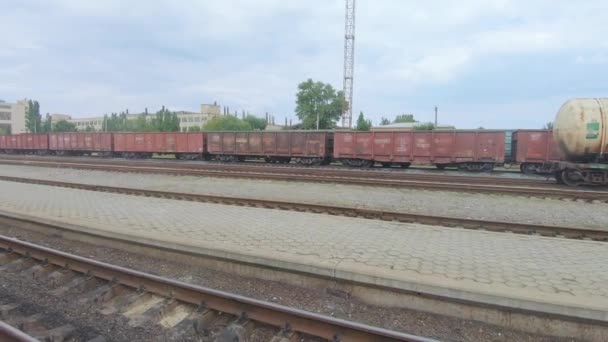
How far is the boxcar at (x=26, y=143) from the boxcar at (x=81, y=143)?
115cm

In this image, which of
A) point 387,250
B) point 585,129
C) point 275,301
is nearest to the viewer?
point 275,301

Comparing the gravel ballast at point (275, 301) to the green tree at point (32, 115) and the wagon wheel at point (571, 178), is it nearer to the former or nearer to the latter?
the wagon wheel at point (571, 178)

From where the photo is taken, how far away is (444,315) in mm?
3619

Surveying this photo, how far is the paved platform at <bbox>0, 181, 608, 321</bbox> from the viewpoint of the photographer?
367 centimetres

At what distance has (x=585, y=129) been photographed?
41.1ft

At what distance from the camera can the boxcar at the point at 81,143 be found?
34219mm

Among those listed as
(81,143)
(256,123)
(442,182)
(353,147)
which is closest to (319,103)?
(256,123)

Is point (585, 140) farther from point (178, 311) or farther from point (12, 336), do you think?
point (12, 336)

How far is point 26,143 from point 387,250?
50161mm

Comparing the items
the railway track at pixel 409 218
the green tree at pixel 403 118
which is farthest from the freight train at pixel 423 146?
the green tree at pixel 403 118

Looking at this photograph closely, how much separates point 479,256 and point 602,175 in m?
11.7

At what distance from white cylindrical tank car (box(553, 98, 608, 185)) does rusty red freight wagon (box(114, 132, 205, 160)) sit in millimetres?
23988

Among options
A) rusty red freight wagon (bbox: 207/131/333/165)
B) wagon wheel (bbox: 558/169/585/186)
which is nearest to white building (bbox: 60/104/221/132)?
rusty red freight wagon (bbox: 207/131/333/165)

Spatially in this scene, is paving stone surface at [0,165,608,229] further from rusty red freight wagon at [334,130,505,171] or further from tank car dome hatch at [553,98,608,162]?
rusty red freight wagon at [334,130,505,171]
